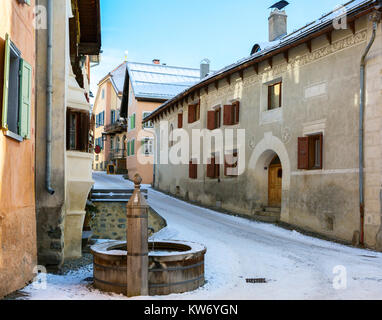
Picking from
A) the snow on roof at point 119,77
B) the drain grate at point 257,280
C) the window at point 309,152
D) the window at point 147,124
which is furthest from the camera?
the snow on roof at point 119,77

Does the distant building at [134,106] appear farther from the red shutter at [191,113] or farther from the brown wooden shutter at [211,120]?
the brown wooden shutter at [211,120]

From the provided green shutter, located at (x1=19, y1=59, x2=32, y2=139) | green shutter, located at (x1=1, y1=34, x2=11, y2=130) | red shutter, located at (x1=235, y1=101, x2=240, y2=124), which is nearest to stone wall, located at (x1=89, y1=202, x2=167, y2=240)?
red shutter, located at (x1=235, y1=101, x2=240, y2=124)

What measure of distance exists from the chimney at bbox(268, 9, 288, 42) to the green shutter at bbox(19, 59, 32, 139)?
15042 mm

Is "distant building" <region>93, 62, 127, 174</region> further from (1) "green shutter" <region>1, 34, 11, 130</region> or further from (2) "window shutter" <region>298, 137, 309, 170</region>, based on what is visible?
(1) "green shutter" <region>1, 34, 11, 130</region>

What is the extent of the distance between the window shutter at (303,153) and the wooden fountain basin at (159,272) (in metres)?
7.77

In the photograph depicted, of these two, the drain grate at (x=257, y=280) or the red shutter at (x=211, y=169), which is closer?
the drain grate at (x=257, y=280)

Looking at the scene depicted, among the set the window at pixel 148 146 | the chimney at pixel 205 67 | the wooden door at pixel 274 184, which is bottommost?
the wooden door at pixel 274 184

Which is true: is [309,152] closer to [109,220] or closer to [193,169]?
[109,220]

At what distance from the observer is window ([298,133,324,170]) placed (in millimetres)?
14727

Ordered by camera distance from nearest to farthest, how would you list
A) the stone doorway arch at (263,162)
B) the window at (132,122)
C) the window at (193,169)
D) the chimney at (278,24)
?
the stone doorway arch at (263,162) < the chimney at (278,24) < the window at (193,169) < the window at (132,122)

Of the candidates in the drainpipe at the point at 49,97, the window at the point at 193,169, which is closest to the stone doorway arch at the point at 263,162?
the window at the point at 193,169

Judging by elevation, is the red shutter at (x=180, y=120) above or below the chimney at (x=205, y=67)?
below

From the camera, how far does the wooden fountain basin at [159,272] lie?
287 inches
